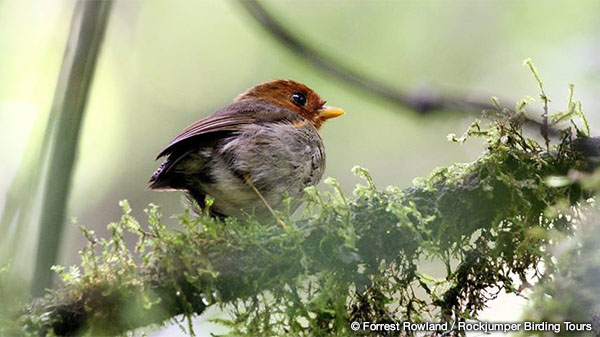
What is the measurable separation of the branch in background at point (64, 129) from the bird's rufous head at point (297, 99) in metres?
2.00

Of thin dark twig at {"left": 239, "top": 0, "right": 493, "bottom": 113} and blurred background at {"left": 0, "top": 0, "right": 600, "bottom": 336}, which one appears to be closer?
thin dark twig at {"left": 239, "top": 0, "right": 493, "bottom": 113}

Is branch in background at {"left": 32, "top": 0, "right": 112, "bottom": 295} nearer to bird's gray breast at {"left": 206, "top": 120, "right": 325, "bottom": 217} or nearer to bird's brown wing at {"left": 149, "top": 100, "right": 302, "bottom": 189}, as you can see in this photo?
bird's brown wing at {"left": 149, "top": 100, "right": 302, "bottom": 189}

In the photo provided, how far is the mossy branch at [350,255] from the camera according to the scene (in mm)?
2654

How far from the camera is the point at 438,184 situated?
2912mm

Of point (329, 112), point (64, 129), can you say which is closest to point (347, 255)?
point (64, 129)

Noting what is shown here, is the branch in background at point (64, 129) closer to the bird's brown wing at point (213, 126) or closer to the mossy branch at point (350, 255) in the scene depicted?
the mossy branch at point (350, 255)

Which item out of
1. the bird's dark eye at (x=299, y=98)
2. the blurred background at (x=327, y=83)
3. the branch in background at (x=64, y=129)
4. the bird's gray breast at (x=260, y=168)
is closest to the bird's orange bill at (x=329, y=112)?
the bird's dark eye at (x=299, y=98)

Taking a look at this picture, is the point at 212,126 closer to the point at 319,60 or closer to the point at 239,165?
the point at 239,165

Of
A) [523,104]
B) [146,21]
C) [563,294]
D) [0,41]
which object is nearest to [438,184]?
[523,104]

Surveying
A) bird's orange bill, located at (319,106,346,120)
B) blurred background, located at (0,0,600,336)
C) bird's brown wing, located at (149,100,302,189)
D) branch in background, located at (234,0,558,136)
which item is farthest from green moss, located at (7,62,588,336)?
blurred background, located at (0,0,600,336)

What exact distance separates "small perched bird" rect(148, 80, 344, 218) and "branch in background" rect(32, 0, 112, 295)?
0.71m

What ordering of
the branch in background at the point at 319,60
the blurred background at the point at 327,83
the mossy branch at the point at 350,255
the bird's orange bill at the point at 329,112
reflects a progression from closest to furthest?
the mossy branch at the point at 350,255
the branch in background at the point at 319,60
the bird's orange bill at the point at 329,112
the blurred background at the point at 327,83

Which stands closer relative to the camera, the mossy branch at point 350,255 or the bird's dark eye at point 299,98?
the mossy branch at point 350,255

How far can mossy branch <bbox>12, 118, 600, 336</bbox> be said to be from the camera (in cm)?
265
